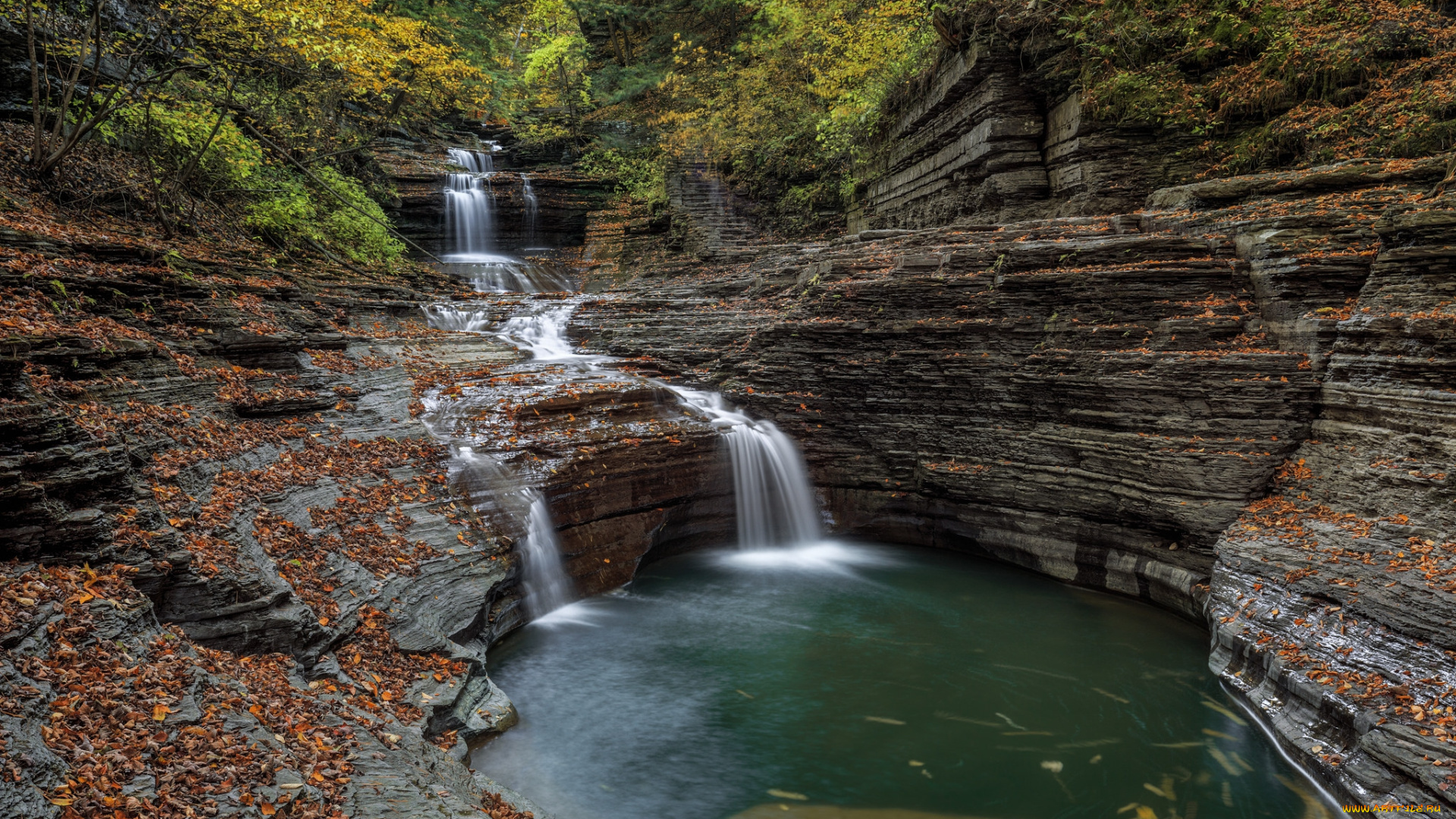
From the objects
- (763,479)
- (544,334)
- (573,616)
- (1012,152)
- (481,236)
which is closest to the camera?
(573,616)

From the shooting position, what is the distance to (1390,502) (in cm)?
698

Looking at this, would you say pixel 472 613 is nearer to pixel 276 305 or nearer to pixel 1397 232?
pixel 276 305

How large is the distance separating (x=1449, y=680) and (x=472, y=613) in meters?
8.57

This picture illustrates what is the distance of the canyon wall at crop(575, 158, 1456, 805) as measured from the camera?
20.4 feet

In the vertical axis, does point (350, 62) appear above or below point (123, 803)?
above

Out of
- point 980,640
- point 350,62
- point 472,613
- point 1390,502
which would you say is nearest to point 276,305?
point 350,62

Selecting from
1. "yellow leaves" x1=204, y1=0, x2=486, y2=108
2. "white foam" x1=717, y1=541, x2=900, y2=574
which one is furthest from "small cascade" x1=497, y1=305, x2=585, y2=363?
"yellow leaves" x1=204, y1=0, x2=486, y2=108

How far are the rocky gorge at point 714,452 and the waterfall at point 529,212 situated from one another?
10.1 meters

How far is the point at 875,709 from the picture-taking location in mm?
7164

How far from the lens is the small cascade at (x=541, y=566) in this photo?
350 inches

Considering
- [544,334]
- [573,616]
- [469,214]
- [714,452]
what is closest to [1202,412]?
[714,452]

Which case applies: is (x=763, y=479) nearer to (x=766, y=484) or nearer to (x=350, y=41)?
(x=766, y=484)

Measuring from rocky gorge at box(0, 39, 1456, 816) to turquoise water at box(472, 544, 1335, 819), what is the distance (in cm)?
48

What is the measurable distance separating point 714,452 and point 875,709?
488 centimetres
